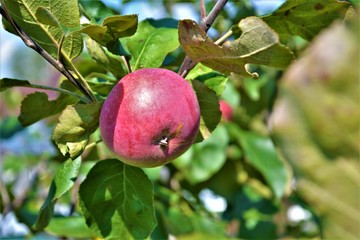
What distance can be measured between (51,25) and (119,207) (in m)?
0.34

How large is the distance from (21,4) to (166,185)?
4.64 feet

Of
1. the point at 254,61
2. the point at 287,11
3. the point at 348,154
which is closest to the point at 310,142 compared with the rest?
the point at 348,154

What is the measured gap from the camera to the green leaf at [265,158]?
2.01 meters

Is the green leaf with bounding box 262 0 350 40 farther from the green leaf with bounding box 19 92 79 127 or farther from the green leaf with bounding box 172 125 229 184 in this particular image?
the green leaf with bounding box 172 125 229 184

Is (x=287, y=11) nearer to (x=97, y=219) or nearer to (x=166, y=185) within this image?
(x=97, y=219)

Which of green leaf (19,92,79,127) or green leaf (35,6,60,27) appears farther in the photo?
green leaf (19,92,79,127)

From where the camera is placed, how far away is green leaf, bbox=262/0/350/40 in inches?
39.7

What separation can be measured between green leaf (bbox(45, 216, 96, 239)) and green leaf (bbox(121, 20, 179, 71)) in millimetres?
600

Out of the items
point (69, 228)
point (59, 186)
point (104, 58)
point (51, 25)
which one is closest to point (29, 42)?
point (51, 25)

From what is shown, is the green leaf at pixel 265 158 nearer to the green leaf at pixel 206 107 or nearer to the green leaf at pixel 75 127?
the green leaf at pixel 206 107

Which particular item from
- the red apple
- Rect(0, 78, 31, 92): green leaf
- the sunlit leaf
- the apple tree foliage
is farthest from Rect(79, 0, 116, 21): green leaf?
the red apple

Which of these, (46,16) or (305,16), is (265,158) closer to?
(305,16)

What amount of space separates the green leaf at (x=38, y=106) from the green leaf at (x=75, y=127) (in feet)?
0.51

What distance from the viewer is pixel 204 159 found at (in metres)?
2.15
